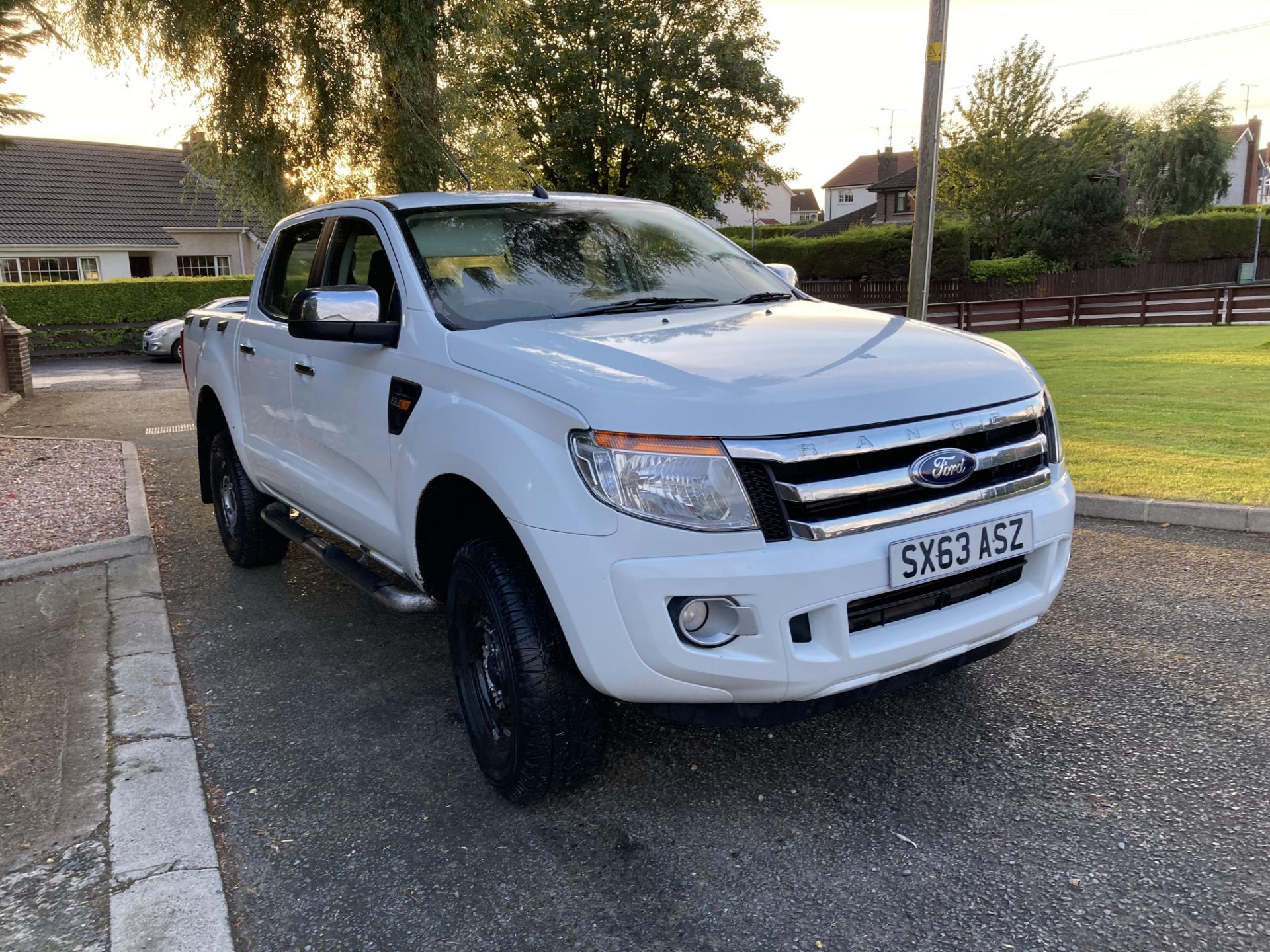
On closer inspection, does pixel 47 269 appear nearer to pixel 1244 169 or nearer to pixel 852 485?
pixel 852 485

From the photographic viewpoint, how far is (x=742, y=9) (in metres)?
27.6

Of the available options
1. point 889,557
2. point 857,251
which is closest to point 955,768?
point 889,557

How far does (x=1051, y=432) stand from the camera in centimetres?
324

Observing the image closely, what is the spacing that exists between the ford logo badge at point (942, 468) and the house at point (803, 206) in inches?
4689

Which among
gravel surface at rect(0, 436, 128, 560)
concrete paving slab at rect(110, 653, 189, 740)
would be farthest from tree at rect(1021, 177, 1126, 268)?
concrete paving slab at rect(110, 653, 189, 740)

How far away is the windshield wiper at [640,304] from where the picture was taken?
11.8ft

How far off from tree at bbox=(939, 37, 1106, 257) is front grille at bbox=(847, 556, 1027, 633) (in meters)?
38.9

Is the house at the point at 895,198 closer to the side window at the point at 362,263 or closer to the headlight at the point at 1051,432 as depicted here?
the side window at the point at 362,263

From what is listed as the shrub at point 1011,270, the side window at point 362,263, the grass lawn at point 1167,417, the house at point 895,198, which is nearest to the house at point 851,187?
the house at point 895,198

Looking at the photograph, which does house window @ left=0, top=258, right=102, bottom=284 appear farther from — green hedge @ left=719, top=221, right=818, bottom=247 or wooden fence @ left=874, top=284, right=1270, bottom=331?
green hedge @ left=719, top=221, right=818, bottom=247

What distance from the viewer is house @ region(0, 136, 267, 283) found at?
31406 mm

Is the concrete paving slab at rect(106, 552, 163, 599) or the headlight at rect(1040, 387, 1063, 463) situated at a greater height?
the headlight at rect(1040, 387, 1063, 463)

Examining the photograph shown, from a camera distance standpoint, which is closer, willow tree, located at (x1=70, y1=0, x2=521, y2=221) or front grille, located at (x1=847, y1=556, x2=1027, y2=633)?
front grille, located at (x1=847, y1=556, x2=1027, y2=633)

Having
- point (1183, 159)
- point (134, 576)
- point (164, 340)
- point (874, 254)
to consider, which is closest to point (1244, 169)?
point (1183, 159)
